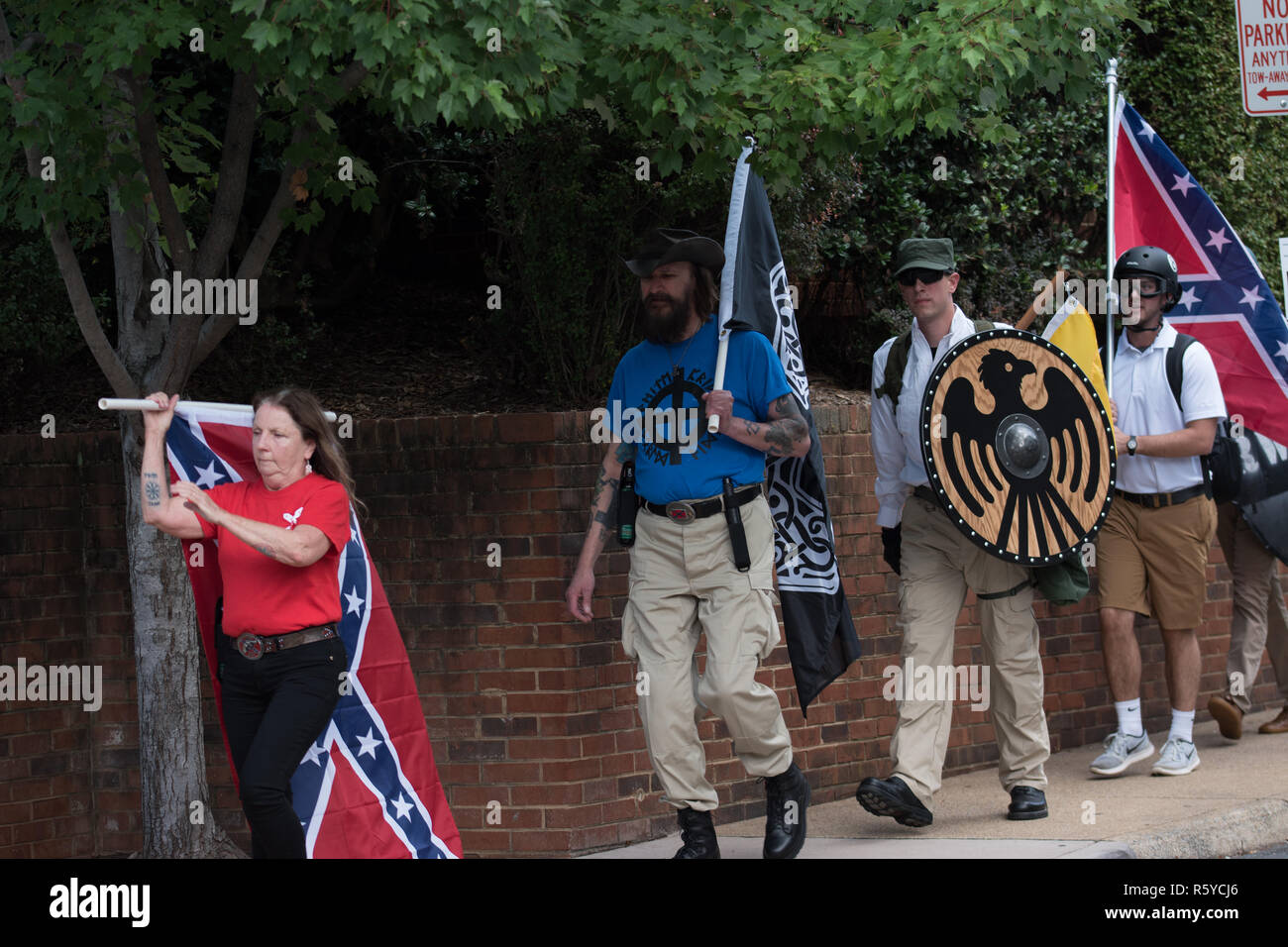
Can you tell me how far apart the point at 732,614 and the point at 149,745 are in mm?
2526

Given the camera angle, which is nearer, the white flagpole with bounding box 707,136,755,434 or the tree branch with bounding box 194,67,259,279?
the white flagpole with bounding box 707,136,755,434

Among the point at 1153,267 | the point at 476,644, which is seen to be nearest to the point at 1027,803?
the point at 476,644

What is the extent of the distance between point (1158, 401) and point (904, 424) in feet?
5.72

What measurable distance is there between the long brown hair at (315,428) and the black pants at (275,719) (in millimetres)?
620

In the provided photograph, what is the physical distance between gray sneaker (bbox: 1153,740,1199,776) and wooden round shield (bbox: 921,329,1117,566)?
1.67 meters

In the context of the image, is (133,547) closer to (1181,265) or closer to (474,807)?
(474,807)

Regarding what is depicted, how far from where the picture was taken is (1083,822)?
23.1 feet

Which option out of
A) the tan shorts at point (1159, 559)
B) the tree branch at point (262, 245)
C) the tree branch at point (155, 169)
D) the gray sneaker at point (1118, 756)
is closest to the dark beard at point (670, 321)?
the tree branch at point (262, 245)

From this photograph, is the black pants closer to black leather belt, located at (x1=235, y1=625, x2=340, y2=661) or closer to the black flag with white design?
black leather belt, located at (x1=235, y1=625, x2=340, y2=661)

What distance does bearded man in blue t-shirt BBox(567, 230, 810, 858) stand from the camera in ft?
20.6

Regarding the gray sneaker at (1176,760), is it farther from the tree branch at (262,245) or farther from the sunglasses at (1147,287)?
the tree branch at (262,245)

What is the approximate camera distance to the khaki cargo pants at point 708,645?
6.28m

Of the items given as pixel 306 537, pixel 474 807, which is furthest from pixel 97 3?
pixel 474 807

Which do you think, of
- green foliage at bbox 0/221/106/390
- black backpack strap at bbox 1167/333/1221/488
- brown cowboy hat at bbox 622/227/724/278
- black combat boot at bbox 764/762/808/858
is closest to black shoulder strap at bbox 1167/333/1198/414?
black backpack strap at bbox 1167/333/1221/488
